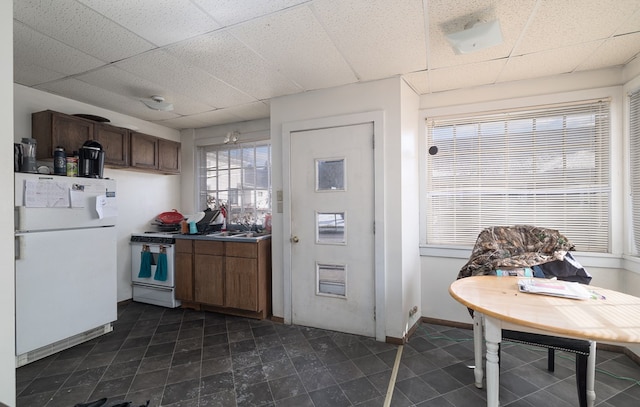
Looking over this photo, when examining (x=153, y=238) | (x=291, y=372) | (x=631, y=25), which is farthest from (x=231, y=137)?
(x=631, y=25)

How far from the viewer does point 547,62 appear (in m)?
2.38

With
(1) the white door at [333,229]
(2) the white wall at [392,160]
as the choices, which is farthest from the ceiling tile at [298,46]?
(1) the white door at [333,229]

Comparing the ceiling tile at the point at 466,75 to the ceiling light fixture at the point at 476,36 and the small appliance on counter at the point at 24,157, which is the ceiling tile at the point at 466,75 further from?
the small appliance on counter at the point at 24,157

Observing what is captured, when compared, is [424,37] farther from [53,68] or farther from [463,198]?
[53,68]

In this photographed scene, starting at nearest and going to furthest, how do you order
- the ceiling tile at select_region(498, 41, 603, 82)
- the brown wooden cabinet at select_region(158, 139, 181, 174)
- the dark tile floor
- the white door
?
the dark tile floor → the ceiling tile at select_region(498, 41, 603, 82) → the white door → the brown wooden cabinet at select_region(158, 139, 181, 174)

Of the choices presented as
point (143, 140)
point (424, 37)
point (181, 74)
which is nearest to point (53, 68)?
point (181, 74)

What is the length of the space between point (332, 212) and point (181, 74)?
1.93 meters

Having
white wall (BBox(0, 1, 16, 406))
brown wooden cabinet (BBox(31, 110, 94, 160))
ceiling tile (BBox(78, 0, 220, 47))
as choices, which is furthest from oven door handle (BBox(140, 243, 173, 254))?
ceiling tile (BBox(78, 0, 220, 47))

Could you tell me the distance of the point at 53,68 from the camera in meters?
2.44

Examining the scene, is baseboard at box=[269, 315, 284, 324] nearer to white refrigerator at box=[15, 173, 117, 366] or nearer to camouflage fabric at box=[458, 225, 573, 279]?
white refrigerator at box=[15, 173, 117, 366]

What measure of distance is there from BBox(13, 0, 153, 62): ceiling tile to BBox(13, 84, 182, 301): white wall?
52.9 inches

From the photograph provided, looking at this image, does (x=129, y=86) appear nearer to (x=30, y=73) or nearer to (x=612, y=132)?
(x=30, y=73)

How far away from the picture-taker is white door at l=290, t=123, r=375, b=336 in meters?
2.72

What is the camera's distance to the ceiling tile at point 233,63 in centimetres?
206
